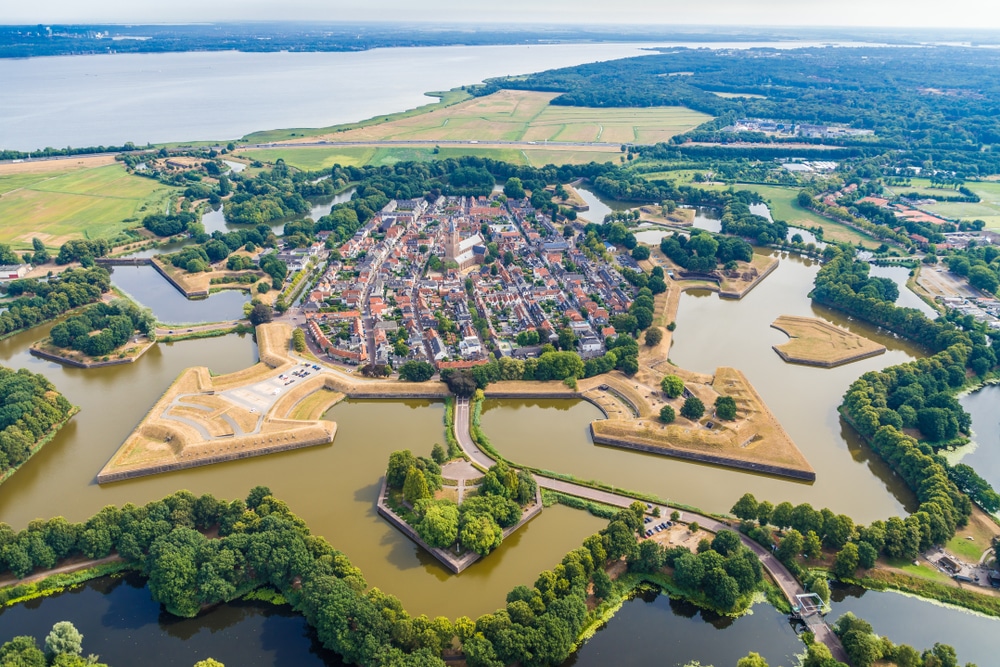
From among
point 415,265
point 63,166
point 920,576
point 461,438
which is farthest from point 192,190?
point 920,576

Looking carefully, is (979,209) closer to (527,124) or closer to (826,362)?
(826,362)

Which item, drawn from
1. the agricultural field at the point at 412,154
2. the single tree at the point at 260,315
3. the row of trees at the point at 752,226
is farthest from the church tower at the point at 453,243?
the agricultural field at the point at 412,154

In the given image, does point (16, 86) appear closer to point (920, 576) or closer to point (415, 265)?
point (415, 265)

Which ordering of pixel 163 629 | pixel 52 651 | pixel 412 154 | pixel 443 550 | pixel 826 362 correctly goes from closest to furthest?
pixel 52 651
pixel 163 629
pixel 443 550
pixel 826 362
pixel 412 154

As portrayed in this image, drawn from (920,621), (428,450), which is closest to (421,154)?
(428,450)

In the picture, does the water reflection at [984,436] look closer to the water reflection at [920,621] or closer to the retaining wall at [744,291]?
the water reflection at [920,621]

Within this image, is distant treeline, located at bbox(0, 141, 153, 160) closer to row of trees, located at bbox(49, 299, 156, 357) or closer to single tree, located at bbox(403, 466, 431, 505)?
row of trees, located at bbox(49, 299, 156, 357)
